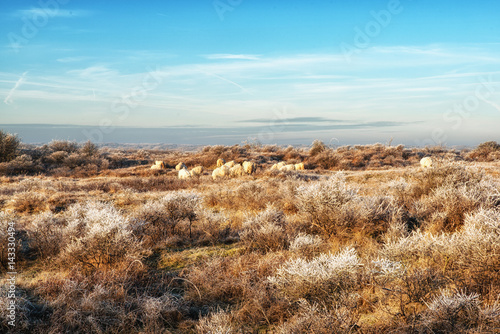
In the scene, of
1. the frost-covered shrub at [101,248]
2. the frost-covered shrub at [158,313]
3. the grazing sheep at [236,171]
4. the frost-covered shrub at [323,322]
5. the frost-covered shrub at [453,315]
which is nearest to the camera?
the frost-covered shrub at [453,315]

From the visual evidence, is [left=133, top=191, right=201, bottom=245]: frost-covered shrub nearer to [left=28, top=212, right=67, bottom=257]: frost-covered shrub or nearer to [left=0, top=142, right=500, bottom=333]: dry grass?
[left=0, top=142, right=500, bottom=333]: dry grass

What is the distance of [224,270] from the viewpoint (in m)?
4.96

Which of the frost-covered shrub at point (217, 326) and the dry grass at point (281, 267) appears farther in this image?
the dry grass at point (281, 267)

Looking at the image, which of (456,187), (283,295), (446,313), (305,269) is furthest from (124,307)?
(456,187)

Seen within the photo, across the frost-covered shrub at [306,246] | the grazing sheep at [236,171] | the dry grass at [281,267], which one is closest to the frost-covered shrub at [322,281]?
the dry grass at [281,267]

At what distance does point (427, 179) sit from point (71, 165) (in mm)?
24928

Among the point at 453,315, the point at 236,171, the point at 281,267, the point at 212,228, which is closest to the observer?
the point at 453,315

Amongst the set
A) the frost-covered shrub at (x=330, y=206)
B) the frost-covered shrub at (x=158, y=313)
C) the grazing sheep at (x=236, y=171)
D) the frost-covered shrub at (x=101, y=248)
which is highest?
the frost-covered shrub at (x=330, y=206)

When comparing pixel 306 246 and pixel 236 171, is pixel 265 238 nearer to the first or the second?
pixel 306 246

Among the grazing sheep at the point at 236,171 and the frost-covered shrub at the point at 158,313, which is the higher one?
the frost-covered shrub at the point at 158,313

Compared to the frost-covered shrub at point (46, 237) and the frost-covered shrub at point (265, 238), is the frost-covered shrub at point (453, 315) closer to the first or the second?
the frost-covered shrub at point (265, 238)

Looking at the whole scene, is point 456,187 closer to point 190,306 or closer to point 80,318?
point 190,306

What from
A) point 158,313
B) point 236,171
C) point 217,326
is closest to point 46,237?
point 158,313

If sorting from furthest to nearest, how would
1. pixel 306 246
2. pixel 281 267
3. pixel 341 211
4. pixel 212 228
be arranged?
pixel 212 228 < pixel 341 211 < pixel 306 246 < pixel 281 267
